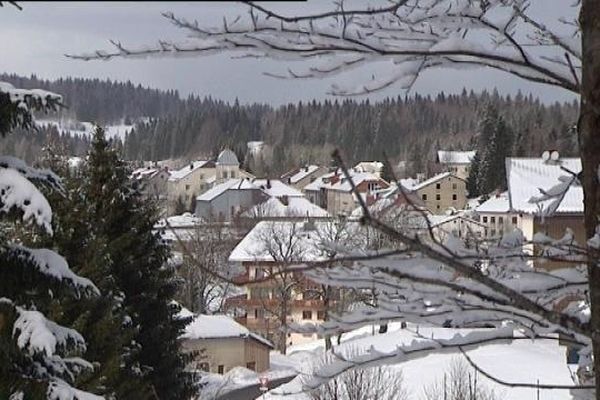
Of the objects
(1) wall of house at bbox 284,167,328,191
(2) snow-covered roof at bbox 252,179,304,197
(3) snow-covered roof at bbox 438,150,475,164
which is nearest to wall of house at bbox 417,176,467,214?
(2) snow-covered roof at bbox 252,179,304,197

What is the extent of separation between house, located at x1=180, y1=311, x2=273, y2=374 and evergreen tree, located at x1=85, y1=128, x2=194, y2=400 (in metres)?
16.4

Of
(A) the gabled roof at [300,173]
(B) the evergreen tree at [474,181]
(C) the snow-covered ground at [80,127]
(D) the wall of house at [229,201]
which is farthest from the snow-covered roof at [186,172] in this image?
(B) the evergreen tree at [474,181]

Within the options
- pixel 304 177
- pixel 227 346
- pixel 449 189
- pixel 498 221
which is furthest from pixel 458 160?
pixel 498 221

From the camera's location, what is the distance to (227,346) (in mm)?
31609

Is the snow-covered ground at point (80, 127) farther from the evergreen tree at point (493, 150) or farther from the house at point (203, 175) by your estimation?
the house at point (203, 175)

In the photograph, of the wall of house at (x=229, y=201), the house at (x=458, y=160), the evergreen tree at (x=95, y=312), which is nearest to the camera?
the evergreen tree at (x=95, y=312)

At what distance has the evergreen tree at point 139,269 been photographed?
13688 millimetres

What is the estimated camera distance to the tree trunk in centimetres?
206

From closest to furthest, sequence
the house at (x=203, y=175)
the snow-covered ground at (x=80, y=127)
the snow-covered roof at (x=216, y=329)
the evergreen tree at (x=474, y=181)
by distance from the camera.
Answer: the snow-covered ground at (x=80, y=127)
the snow-covered roof at (x=216, y=329)
the evergreen tree at (x=474, y=181)
the house at (x=203, y=175)

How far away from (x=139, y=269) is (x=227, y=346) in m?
18.1

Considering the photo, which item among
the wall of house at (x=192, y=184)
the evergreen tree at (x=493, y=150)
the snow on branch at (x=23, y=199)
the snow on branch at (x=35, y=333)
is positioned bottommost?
the wall of house at (x=192, y=184)

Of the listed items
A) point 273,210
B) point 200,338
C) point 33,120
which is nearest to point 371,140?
point 33,120

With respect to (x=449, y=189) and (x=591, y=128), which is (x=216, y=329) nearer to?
(x=591, y=128)

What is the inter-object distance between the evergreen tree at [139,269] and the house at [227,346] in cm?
1644
